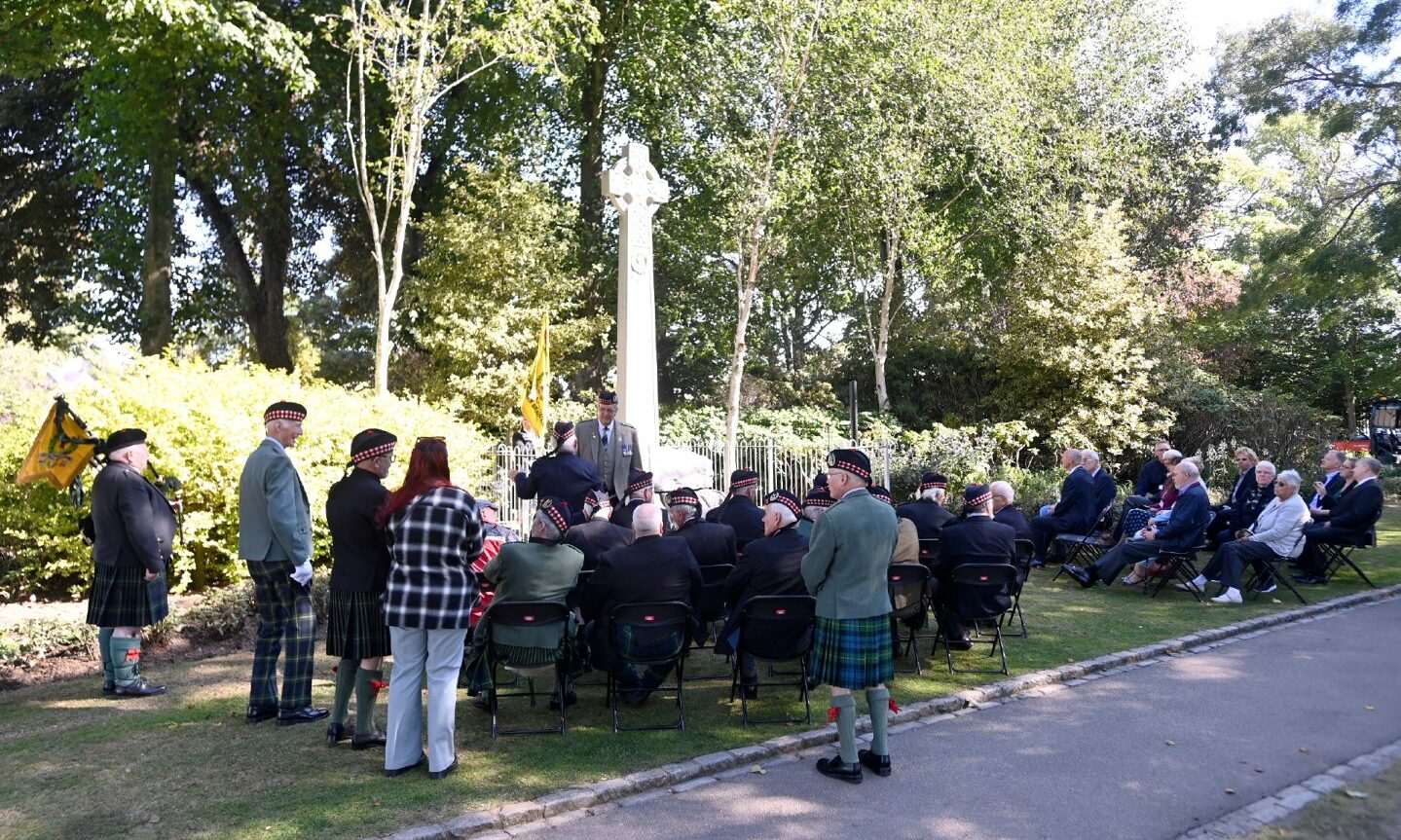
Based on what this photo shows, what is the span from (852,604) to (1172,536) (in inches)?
260

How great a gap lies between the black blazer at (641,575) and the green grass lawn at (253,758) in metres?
0.78

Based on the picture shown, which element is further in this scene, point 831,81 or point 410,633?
point 831,81

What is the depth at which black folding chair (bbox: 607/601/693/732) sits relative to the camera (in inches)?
230

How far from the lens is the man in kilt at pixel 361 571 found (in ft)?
18.2

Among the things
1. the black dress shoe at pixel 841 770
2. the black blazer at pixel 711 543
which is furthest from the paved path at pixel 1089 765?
the black blazer at pixel 711 543

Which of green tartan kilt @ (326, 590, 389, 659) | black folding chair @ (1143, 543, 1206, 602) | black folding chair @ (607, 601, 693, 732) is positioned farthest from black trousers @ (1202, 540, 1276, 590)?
green tartan kilt @ (326, 590, 389, 659)

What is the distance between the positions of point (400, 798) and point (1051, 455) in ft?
69.9

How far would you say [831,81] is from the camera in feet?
74.6

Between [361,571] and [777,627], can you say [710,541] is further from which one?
[361,571]

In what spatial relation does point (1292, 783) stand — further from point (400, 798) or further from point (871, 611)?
point (400, 798)

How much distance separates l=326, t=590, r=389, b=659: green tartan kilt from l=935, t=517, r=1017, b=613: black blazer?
13.3 ft

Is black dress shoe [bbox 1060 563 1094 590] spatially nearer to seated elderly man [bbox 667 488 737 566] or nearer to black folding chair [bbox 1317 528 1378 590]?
black folding chair [bbox 1317 528 1378 590]

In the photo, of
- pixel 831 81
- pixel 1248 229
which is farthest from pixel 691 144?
pixel 1248 229

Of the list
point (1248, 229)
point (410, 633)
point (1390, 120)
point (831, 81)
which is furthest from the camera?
point (1248, 229)
